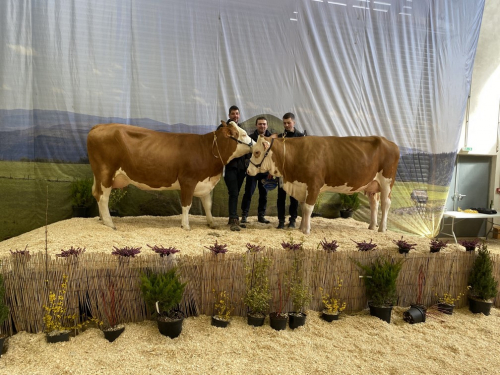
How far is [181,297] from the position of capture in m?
2.83

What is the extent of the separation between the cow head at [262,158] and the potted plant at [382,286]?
1981 millimetres

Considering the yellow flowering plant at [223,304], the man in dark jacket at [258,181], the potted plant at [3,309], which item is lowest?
the yellow flowering plant at [223,304]

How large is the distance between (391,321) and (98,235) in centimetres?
328

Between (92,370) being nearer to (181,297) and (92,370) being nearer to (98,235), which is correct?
(181,297)

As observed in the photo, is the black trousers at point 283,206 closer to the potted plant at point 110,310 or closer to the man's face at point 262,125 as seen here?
the man's face at point 262,125

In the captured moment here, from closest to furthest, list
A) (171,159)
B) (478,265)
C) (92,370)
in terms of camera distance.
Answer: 1. (92,370)
2. (478,265)
3. (171,159)

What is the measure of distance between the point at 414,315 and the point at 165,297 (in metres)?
2.20

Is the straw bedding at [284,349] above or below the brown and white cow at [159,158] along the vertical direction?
below

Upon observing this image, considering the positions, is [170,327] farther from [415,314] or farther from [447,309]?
[447,309]

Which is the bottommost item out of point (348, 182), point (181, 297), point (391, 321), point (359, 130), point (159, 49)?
point (391, 321)

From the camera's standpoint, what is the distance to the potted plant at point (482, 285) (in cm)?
355

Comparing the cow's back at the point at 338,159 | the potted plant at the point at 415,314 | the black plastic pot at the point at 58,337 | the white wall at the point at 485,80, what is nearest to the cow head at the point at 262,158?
the cow's back at the point at 338,159

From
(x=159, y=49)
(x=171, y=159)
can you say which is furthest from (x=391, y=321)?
(x=159, y=49)

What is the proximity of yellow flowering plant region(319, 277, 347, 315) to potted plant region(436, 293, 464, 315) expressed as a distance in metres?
1.03
